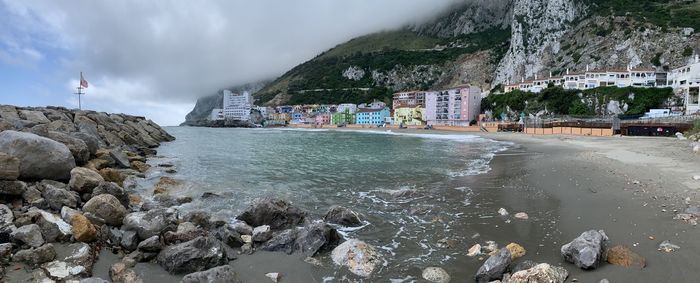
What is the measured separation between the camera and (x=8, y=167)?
10.3 meters

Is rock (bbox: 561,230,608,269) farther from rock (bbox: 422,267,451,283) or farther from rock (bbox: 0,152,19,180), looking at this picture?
rock (bbox: 0,152,19,180)

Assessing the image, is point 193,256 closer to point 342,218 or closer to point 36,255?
point 36,255

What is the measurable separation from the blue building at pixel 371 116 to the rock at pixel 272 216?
142 metres

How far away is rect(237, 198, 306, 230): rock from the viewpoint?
1162cm

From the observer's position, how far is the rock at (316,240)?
944 cm

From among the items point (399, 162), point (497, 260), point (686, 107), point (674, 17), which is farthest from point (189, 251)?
point (674, 17)

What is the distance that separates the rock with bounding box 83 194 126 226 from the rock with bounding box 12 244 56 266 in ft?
7.63

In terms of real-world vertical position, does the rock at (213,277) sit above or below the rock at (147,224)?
below

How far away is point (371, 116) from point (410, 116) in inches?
733

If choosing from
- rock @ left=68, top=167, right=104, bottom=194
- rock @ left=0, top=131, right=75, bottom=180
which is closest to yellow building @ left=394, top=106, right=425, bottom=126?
rock @ left=0, top=131, right=75, bottom=180

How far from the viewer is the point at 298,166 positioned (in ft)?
86.5

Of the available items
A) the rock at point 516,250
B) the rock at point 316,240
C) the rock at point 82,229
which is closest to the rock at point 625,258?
the rock at point 516,250

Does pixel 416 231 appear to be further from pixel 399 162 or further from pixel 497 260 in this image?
pixel 399 162

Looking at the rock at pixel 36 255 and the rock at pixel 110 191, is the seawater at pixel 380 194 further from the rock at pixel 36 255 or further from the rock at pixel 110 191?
the rock at pixel 36 255
